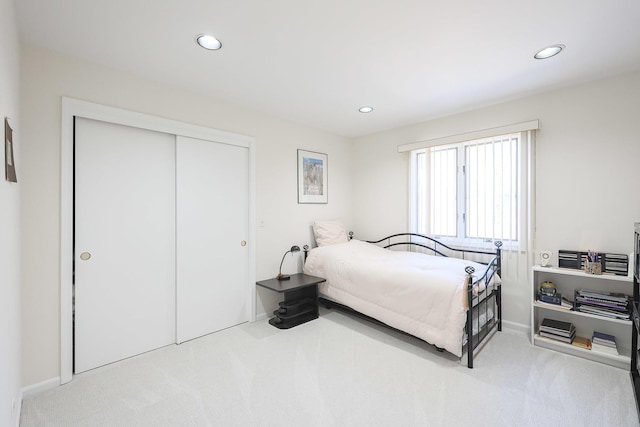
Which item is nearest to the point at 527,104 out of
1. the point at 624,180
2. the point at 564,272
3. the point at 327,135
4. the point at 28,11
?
the point at 624,180

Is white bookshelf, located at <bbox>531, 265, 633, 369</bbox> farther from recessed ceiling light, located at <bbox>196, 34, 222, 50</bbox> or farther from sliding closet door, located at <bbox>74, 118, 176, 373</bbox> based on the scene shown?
sliding closet door, located at <bbox>74, 118, 176, 373</bbox>

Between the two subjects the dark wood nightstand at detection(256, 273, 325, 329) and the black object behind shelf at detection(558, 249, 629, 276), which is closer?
the black object behind shelf at detection(558, 249, 629, 276)

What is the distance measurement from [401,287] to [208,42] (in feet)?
8.41

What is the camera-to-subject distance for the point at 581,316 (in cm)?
272

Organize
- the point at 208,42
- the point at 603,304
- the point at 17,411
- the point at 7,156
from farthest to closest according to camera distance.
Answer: the point at 603,304
the point at 208,42
the point at 17,411
the point at 7,156

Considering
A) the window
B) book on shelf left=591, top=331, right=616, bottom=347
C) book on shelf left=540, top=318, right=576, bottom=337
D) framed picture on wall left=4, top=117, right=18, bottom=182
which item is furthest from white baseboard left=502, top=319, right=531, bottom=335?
framed picture on wall left=4, top=117, right=18, bottom=182

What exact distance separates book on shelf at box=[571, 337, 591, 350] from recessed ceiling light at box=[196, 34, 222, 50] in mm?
3860

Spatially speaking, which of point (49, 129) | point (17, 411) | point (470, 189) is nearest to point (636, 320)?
point (470, 189)

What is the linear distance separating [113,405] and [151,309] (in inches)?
33.9

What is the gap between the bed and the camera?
239cm

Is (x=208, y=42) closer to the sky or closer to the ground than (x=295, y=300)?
closer to the sky

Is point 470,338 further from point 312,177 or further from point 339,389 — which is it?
point 312,177

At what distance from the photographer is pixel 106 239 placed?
243 centimetres

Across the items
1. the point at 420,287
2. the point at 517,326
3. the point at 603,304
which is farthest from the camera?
the point at 517,326
